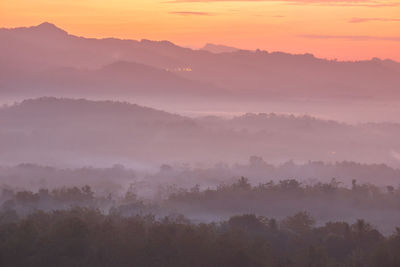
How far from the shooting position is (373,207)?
164125 mm

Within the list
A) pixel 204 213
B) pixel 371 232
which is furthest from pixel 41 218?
pixel 204 213

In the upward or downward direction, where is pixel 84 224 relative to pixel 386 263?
upward

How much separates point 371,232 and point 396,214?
7199 centimetres

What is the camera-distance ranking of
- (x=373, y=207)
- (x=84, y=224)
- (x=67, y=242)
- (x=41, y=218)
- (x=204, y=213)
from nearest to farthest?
1. (x=67, y=242)
2. (x=84, y=224)
3. (x=41, y=218)
4. (x=204, y=213)
5. (x=373, y=207)

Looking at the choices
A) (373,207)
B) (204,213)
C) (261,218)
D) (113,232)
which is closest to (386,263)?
(113,232)

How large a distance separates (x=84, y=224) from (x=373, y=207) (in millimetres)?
106776

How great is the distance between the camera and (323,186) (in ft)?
565

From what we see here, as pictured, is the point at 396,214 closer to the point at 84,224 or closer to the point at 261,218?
the point at 261,218

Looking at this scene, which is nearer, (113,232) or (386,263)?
(386,263)

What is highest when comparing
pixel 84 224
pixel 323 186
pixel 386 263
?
pixel 323 186

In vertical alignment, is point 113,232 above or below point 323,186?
below

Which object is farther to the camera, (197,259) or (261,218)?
(261,218)

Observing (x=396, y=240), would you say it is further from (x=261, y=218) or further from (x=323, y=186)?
(x=323, y=186)

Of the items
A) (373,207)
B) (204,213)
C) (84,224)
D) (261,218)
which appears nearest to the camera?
(84,224)
